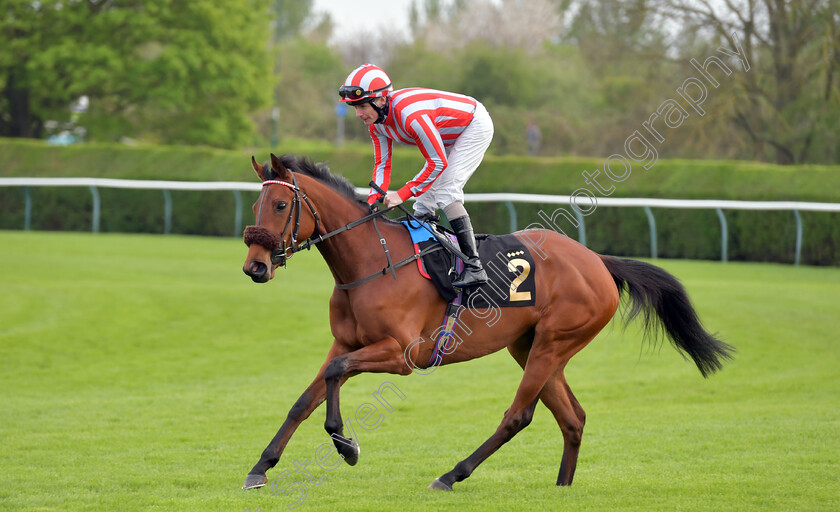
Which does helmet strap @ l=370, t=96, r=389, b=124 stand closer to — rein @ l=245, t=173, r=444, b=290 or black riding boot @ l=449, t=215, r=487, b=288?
rein @ l=245, t=173, r=444, b=290

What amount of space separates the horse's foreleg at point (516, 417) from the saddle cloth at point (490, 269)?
323 mm

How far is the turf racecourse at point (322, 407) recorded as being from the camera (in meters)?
4.50

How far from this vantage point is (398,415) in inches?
282

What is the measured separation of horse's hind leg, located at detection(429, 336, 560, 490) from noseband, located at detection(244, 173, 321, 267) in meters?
1.28

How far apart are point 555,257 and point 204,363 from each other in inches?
195

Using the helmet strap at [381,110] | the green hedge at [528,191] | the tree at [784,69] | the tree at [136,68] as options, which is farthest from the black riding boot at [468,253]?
the tree at [136,68]

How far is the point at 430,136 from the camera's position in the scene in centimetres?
445

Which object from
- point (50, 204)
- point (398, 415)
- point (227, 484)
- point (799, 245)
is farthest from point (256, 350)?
point (50, 204)

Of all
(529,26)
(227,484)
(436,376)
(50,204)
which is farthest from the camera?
(529,26)

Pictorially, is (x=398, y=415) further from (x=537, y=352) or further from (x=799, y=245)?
(x=799, y=245)

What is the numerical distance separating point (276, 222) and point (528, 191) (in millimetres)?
12189

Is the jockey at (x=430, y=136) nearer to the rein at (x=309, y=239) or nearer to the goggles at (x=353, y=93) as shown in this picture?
the goggles at (x=353, y=93)

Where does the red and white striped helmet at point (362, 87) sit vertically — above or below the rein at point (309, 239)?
above

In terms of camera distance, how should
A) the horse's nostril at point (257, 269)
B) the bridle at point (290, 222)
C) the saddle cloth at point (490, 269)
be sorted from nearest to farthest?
the horse's nostril at point (257, 269) < the bridle at point (290, 222) < the saddle cloth at point (490, 269)
